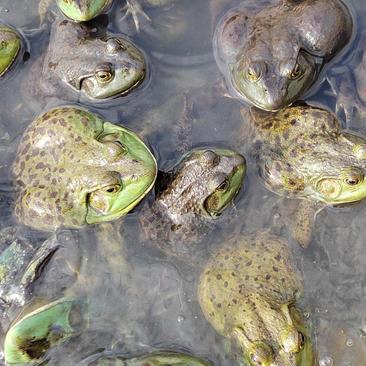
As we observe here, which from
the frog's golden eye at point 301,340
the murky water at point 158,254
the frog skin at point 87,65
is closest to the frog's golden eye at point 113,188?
the murky water at point 158,254

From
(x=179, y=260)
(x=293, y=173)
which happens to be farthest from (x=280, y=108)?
(x=179, y=260)

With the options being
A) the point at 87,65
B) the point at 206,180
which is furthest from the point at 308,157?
the point at 87,65

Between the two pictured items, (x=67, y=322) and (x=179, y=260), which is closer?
(x=67, y=322)

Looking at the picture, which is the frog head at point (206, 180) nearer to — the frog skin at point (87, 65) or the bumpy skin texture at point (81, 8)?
the frog skin at point (87, 65)

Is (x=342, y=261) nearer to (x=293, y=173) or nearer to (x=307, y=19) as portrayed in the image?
(x=293, y=173)

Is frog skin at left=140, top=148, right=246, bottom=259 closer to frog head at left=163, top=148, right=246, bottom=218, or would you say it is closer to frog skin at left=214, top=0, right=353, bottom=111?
frog head at left=163, top=148, right=246, bottom=218

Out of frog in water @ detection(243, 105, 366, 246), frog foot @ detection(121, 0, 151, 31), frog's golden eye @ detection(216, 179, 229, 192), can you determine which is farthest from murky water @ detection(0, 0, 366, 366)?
frog's golden eye @ detection(216, 179, 229, 192)
